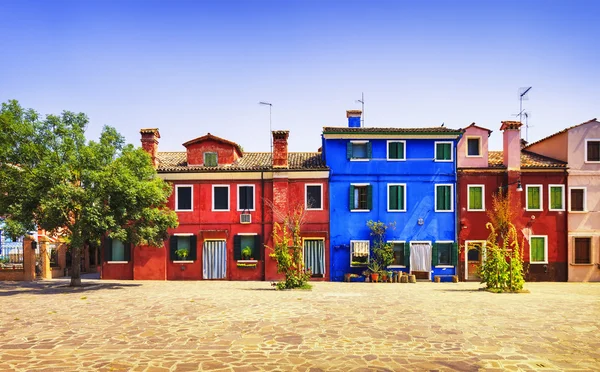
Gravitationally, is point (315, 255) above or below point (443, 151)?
below

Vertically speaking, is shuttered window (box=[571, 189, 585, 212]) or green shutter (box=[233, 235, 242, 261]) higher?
shuttered window (box=[571, 189, 585, 212])

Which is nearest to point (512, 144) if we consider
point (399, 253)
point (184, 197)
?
point (399, 253)

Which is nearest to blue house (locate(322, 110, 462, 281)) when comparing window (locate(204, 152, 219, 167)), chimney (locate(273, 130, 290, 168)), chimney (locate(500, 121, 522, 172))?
chimney (locate(273, 130, 290, 168))

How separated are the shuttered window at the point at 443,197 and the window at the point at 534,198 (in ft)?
14.3

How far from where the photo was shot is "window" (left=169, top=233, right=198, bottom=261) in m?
27.3

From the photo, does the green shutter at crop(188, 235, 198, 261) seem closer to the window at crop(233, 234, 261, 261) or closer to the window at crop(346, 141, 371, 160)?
the window at crop(233, 234, 261, 261)

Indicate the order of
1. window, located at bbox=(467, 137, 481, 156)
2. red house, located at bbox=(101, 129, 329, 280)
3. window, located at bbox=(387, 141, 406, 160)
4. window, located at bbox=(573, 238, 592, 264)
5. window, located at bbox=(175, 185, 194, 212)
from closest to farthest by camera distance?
1. red house, located at bbox=(101, 129, 329, 280)
2. window, located at bbox=(573, 238, 592, 264)
3. window, located at bbox=(175, 185, 194, 212)
4. window, located at bbox=(387, 141, 406, 160)
5. window, located at bbox=(467, 137, 481, 156)

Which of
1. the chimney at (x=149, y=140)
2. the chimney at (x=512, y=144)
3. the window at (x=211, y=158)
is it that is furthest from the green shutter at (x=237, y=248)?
the chimney at (x=512, y=144)

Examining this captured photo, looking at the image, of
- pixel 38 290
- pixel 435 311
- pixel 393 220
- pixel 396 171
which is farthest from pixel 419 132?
pixel 38 290

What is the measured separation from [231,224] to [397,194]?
9.60m

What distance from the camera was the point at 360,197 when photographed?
90.6 ft

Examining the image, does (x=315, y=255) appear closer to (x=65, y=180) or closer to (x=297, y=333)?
(x=65, y=180)

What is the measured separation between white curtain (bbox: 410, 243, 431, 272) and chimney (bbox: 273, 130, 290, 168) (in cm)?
873

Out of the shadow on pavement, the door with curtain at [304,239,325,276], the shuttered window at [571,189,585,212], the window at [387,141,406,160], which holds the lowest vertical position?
the shadow on pavement
